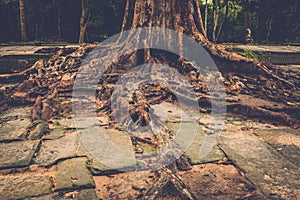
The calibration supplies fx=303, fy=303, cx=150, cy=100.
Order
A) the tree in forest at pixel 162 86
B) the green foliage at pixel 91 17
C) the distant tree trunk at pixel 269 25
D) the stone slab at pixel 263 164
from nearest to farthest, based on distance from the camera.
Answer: the stone slab at pixel 263 164
the tree in forest at pixel 162 86
the green foliage at pixel 91 17
the distant tree trunk at pixel 269 25

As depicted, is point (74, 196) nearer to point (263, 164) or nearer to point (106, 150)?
point (106, 150)

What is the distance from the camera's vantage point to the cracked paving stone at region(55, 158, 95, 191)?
130 inches

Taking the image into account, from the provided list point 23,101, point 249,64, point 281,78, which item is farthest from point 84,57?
point 281,78

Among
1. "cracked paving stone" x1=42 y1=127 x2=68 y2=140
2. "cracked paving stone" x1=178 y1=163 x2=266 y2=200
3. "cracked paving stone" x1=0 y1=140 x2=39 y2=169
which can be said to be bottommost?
"cracked paving stone" x1=178 y1=163 x2=266 y2=200

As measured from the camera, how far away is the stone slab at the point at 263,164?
3.36 metres

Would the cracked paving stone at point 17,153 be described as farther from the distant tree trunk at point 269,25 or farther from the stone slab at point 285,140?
the distant tree trunk at point 269,25

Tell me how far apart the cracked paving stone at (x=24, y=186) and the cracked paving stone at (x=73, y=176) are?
0.12m

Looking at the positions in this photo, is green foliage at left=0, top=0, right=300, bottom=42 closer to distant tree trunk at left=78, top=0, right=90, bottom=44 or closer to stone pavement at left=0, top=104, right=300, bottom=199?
distant tree trunk at left=78, top=0, right=90, bottom=44

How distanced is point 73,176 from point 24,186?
0.53m

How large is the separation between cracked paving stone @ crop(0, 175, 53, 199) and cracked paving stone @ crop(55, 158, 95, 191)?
12 cm

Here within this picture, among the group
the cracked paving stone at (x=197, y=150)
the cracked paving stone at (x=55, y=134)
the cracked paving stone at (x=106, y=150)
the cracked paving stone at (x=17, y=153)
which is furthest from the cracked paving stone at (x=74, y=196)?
the cracked paving stone at (x=55, y=134)

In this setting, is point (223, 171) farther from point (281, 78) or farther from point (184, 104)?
point (281, 78)

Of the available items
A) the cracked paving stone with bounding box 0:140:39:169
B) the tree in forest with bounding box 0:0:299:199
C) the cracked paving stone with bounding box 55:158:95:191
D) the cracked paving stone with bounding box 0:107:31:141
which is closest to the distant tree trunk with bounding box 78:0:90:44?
the tree in forest with bounding box 0:0:299:199

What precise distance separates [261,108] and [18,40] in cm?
1065
